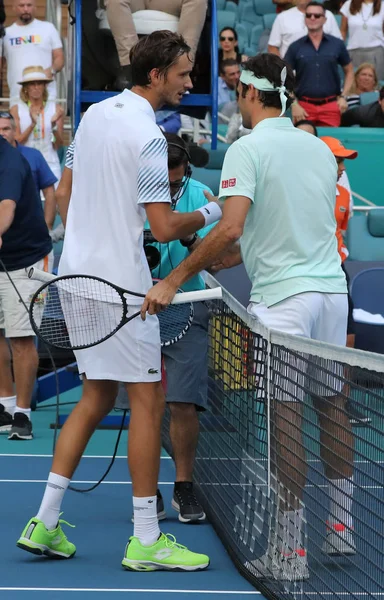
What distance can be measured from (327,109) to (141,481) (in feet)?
32.8

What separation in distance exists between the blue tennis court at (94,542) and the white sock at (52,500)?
20cm

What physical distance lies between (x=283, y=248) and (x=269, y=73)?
27.3 inches

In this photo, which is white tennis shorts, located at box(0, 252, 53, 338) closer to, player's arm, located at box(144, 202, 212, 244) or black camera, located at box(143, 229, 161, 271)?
black camera, located at box(143, 229, 161, 271)

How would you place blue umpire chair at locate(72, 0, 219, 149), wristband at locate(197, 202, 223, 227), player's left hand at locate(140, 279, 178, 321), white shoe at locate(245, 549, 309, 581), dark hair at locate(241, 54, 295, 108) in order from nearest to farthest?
white shoe at locate(245, 549, 309, 581) < player's left hand at locate(140, 279, 178, 321) < wristband at locate(197, 202, 223, 227) < dark hair at locate(241, 54, 295, 108) < blue umpire chair at locate(72, 0, 219, 149)

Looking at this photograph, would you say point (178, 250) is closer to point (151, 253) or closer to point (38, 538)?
point (151, 253)

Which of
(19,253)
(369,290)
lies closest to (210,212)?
(19,253)

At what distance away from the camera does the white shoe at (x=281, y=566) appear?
4141 mm

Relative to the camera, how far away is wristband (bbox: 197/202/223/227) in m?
4.47

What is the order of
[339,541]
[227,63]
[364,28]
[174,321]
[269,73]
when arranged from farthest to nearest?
[364,28] < [227,63] < [174,321] < [269,73] < [339,541]

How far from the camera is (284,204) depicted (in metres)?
4.53

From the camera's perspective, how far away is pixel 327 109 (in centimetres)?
1384

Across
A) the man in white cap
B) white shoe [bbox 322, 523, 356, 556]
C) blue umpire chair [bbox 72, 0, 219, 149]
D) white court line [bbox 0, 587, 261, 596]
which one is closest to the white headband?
white shoe [bbox 322, 523, 356, 556]

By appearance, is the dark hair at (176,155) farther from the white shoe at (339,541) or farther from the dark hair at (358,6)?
the dark hair at (358,6)

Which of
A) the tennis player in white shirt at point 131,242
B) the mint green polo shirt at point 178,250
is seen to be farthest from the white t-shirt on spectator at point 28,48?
the tennis player in white shirt at point 131,242
